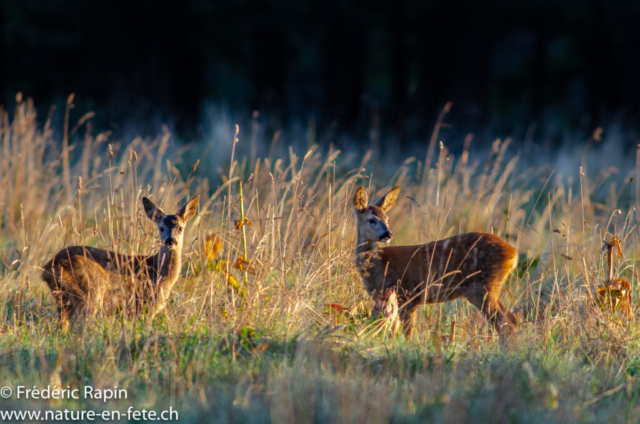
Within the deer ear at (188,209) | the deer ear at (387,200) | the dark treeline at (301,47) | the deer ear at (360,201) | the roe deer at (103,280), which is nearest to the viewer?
the roe deer at (103,280)

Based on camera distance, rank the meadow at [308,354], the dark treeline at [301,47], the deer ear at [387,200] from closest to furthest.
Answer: the meadow at [308,354]
the deer ear at [387,200]
the dark treeline at [301,47]

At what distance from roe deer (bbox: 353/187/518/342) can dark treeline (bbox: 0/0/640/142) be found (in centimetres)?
967

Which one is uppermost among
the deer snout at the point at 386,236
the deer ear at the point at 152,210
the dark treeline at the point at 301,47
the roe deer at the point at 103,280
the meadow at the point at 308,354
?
the dark treeline at the point at 301,47

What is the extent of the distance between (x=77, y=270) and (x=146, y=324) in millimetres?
713

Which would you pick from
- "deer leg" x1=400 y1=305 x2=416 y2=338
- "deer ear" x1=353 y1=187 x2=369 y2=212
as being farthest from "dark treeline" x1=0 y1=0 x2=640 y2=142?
"deer leg" x1=400 y1=305 x2=416 y2=338

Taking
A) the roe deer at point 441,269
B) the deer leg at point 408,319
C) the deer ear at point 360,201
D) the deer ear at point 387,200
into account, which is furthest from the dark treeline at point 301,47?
the deer leg at point 408,319

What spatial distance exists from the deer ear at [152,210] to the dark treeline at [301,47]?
32.7ft

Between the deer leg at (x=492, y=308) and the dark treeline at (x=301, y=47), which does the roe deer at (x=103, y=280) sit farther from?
the dark treeline at (x=301, y=47)

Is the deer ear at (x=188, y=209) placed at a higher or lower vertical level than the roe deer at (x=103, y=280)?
higher

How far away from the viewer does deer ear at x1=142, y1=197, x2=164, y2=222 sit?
16.0 ft

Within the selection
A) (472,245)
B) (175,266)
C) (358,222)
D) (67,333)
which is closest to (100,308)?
(67,333)

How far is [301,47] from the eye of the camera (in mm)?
20484

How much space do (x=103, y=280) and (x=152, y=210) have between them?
1.87 feet

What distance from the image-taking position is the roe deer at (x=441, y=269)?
16.5 feet
